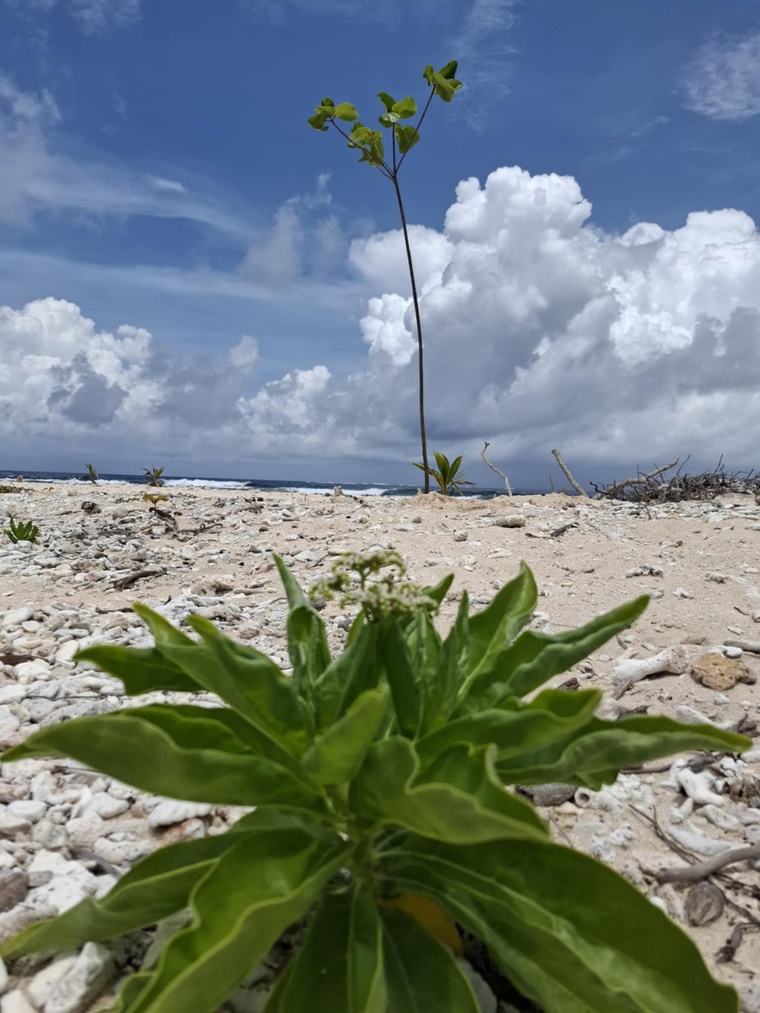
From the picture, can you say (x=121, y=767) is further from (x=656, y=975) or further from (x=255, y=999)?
(x=656, y=975)

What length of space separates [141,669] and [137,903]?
528mm

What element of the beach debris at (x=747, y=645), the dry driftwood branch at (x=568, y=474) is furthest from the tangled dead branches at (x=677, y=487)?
the beach debris at (x=747, y=645)

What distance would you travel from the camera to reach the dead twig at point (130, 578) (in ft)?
18.4

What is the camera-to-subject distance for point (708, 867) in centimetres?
222

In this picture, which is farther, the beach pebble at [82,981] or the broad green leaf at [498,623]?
the broad green leaf at [498,623]

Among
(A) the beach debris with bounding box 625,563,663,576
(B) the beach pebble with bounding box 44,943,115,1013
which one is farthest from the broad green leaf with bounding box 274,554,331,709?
(A) the beach debris with bounding box 625,563,663,576

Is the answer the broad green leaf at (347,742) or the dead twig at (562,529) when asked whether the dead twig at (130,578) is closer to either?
the dead twig at (562,529)

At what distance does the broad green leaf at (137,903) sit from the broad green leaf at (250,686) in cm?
17

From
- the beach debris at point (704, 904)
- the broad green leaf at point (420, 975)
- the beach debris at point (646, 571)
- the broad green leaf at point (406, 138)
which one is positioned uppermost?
the broad green leaf at point (406, 138)

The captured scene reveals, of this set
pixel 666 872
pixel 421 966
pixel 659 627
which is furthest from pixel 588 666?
pixel 421 966

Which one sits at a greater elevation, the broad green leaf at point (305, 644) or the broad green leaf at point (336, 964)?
the broad green leaf at point (305, 644)

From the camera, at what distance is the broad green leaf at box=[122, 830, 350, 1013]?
3.74 ft

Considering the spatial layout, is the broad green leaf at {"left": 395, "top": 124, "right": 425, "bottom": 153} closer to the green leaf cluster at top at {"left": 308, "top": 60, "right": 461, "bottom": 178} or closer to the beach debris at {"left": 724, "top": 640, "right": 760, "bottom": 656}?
the green leaf cluster at top at {"left": 308, "top": 60, "right": 461, "bottom": 178}

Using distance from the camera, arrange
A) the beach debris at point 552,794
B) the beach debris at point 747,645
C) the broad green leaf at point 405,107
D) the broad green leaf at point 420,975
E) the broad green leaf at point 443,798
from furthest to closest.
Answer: the broad green leaf at point 405,107 < the beach debris at point 747,645 < the beach debris at point 552,794 < the broad green leaf at point 420,975 < the broad green leaf at point 443,798
